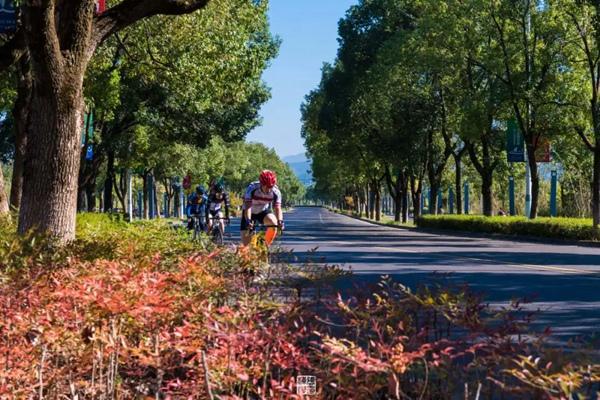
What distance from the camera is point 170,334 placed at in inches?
170

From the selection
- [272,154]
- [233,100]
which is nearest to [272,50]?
[233,100]

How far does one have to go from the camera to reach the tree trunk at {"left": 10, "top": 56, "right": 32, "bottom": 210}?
1791 cm

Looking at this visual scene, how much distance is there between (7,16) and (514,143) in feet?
85.1

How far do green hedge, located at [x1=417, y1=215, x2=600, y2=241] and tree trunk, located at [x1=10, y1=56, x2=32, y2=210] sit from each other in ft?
62.5

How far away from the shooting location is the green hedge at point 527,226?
30516mm

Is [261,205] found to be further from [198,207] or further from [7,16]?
[198,207]

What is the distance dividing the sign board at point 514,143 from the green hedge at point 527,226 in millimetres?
2633

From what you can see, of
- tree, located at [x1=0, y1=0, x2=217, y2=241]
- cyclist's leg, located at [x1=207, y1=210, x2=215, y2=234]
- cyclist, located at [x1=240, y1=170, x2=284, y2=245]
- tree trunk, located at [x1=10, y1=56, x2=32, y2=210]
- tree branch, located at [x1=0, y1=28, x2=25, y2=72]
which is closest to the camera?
tree, located at [x1=0, y1=0, x2=217, y2=241]

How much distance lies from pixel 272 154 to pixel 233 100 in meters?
148

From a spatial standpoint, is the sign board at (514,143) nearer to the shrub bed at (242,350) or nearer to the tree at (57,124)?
the tree at (57,124)

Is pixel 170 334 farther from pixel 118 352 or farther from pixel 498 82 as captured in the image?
pixel 498 82

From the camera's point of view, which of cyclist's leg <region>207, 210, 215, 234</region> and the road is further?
cyclist's leg <region>207, 210, 215, 234</region>

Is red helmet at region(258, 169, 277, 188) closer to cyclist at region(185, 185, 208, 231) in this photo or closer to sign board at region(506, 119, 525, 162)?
cyclist at region(185, 185, 208, 231)

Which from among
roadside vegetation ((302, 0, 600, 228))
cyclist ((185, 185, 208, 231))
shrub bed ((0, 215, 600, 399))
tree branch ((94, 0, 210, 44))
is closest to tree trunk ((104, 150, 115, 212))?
roadside vegetation ((302, 0, 600, 228))
